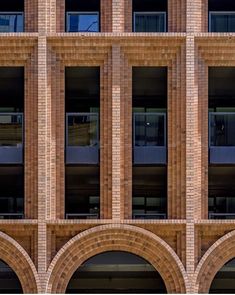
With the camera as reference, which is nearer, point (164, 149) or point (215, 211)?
point (164, 149)

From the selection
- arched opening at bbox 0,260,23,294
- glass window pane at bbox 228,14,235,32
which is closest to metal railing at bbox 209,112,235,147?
glass window pane at bbox 228,14,235,32

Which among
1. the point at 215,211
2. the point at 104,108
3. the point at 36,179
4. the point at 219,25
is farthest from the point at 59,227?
the point at 219,25

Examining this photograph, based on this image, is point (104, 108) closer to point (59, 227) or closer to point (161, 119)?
point (161, 119)

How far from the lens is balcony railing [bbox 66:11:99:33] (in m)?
18.8

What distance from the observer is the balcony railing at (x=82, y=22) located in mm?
18844

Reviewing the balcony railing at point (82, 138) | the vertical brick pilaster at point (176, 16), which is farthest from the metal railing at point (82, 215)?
the vertical brick pilaster at point (176, 16)

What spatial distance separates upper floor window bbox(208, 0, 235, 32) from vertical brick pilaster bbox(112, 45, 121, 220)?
2.91 metres

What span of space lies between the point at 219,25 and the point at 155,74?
7.38 ft

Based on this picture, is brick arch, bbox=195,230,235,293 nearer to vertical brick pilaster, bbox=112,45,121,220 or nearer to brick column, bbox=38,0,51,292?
vertical brick pilaster, bbox=112,45,121,220

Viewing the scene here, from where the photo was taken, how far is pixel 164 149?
60.9ft

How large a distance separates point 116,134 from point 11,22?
4.32 meters

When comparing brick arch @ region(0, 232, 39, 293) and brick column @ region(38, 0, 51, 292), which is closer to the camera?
brick arch @ region(0, 232, 39, 293)

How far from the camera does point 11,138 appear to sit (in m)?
18.7

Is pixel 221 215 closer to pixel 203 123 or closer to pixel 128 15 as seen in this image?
pixel 203 123
